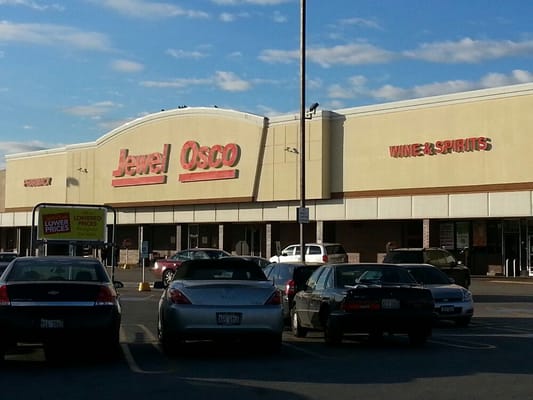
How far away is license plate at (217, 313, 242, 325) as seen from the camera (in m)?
12.7

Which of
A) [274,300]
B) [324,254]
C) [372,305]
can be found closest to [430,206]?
[324,254]

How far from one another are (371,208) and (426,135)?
4621 millimetres

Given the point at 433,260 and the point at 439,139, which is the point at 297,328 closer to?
the point at 433,260

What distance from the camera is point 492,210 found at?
124 feet

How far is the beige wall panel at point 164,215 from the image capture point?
53750mm

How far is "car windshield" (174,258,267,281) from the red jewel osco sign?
34595mm

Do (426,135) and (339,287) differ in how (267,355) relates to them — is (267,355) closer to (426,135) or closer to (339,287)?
(339,287)

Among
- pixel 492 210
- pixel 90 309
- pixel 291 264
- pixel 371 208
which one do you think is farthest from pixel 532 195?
pixel 90 309

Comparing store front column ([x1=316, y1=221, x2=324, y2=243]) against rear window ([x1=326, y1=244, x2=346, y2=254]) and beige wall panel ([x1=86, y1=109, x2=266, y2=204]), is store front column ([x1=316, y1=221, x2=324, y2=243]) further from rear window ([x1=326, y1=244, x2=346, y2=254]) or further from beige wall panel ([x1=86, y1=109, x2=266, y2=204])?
rear window ([x1=326, y1=244, x2=346, y2=254])

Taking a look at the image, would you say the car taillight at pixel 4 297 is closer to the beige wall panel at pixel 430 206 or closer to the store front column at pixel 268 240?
the beige wall panel at pixel 430 206

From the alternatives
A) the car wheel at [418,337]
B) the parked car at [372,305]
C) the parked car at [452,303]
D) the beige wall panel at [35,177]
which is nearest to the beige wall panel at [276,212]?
the beige wall panel at [35,177]

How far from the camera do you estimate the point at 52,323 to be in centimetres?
1177

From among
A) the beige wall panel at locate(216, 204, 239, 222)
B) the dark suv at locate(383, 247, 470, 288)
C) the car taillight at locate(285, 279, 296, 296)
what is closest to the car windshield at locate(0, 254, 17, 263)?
the dark suv at locate(383, 247, 470, 288)

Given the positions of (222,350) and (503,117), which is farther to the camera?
(503,117)
